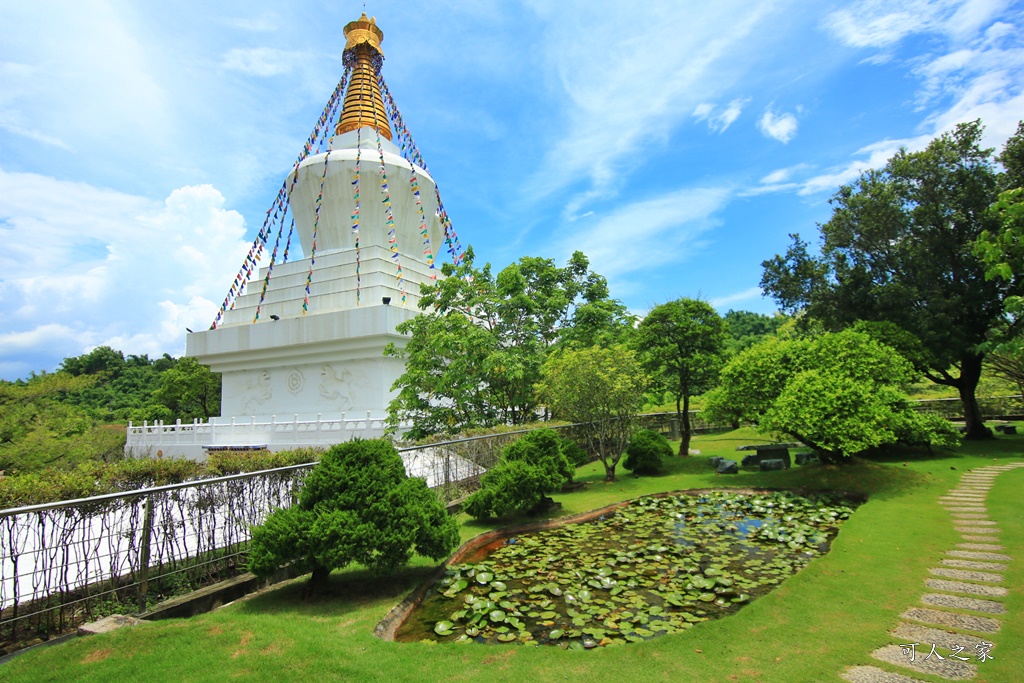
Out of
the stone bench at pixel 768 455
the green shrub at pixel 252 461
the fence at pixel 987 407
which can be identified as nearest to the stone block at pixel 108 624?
the green shrub at pixel 252 461

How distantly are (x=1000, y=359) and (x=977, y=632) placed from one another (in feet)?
66.1

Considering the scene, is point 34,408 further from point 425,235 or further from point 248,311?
point 425,235

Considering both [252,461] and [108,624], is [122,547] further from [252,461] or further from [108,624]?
[252,461]

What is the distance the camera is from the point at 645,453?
566 inches

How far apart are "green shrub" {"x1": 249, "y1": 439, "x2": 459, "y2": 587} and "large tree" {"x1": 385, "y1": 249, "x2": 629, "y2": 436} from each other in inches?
336

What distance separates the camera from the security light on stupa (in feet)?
62.0

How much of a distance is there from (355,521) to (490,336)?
986 centimetres

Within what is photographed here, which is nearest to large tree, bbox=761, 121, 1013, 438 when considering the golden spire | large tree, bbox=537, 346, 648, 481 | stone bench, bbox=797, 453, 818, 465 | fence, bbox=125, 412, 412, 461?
stone bench, bbox=797, 453, 818, 465

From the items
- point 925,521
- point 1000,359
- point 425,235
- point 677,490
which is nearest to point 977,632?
point 925,521

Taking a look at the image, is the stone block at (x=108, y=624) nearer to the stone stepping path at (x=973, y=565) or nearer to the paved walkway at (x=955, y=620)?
the paved walkway at (x=955, y=620)

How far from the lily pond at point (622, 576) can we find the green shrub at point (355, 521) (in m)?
0.74

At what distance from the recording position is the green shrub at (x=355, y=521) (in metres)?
5.37

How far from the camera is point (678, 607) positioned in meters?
5.60

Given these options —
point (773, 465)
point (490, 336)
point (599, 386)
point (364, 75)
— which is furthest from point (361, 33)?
point (773, 465)
